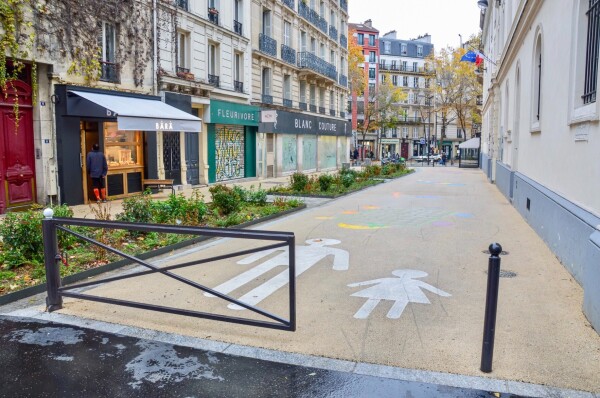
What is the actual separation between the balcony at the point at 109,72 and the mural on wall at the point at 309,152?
1738cm

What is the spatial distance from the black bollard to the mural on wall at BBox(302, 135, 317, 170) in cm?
2817

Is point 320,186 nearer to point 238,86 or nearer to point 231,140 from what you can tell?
point 231,140

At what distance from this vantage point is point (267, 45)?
25.5m

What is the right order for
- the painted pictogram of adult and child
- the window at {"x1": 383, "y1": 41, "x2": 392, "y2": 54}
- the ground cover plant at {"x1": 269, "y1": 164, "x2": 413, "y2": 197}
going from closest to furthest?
the painted pictogram of adult and child → the ground cover plant at {"x1": 269, "y1": 164, "x2": 413, "y2": 197} → the window at {"x1": 383, "y1": 41, "x2": 392, "y2": 54}

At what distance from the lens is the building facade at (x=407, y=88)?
83.9m

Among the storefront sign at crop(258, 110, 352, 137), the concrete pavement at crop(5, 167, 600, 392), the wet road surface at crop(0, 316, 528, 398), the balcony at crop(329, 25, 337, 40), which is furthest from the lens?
the balcony at crop(329, 25, 337, 40)

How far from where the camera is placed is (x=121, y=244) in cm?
787

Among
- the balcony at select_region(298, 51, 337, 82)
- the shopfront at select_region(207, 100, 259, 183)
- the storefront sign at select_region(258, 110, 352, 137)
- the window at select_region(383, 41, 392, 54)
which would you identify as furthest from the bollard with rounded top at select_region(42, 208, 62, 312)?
the window at select_region(383, 41, 392, 54)

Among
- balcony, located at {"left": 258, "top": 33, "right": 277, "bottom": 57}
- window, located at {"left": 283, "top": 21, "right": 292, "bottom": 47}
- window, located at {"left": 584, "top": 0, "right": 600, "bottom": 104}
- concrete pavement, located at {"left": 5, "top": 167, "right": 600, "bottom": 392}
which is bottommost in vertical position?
concrete pavement, located at {"left": 5, "top": 167, "right": 600, "bottom": 392}

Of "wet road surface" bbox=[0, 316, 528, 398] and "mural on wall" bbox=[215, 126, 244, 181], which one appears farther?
"mural on wall" bbox=[215, 126, 244, 181]

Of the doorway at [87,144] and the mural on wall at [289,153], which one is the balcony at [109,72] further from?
the mural on wall at [289,153]

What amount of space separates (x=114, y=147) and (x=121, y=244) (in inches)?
337

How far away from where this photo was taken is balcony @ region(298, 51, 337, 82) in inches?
1174

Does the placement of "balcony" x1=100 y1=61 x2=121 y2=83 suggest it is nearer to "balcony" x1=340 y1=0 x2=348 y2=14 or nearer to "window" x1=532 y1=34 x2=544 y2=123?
"window" x1=532 y1=34 x2=544 y2=123
